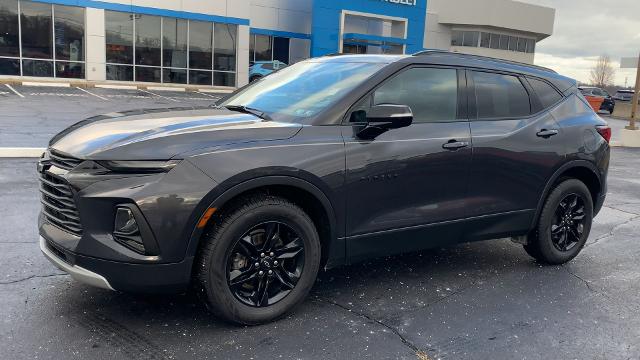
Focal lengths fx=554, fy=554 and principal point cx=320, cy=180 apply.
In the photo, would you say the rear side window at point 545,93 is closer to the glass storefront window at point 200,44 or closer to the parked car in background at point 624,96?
the glass storefront window at point 200,44

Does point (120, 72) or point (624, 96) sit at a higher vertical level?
point (624, 96)

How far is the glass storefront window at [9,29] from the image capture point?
2477 cm

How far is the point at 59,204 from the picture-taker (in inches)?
130

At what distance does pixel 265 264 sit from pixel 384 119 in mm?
1224

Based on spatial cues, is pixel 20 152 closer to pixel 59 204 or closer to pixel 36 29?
pixel 59 204

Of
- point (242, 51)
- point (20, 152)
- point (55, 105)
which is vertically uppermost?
point (242, 51)

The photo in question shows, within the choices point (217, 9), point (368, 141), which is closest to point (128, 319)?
point (368, 141)

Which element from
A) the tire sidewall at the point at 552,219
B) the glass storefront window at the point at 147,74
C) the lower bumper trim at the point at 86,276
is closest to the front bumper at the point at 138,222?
the lower bumper trim at the point at 86,276

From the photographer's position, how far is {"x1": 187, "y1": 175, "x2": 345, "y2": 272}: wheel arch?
126 inches

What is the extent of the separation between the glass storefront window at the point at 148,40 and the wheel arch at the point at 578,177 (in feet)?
87.1

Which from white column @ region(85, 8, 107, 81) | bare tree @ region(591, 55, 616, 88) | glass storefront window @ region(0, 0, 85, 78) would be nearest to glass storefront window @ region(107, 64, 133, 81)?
white column @ region(85, 8, 107, 81)

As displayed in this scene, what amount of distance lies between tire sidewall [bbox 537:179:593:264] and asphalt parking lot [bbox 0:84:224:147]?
4744mm

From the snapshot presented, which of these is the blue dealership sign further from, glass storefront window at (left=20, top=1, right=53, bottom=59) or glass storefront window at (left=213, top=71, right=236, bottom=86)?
glass storefront window at (left=20, top=1, right=53, bottom=59)

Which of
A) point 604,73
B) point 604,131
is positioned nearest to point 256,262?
point 604,131
